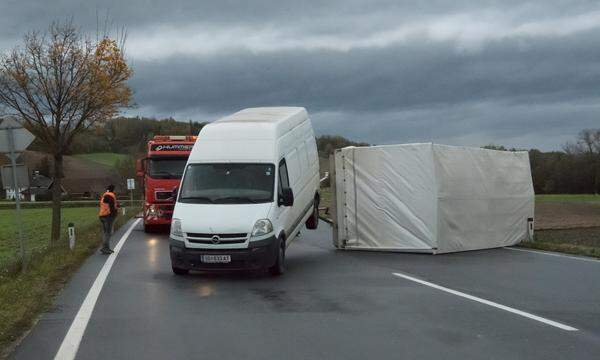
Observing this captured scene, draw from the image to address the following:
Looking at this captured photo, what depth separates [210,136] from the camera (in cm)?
1336

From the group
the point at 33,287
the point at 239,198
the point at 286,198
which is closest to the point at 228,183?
the point at 239,198

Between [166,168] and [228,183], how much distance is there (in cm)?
977

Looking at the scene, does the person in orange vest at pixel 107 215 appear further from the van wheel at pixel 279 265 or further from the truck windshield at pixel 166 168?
the van wheel at pixel 279 265

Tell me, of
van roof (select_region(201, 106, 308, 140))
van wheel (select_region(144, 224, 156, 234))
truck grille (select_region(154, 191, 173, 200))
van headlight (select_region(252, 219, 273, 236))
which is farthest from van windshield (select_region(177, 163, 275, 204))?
van wheel (select_region(144, 224, 156, 234))

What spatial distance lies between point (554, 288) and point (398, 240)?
6.05 metres

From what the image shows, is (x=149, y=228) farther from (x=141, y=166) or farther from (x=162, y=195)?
(x=141, y=166)

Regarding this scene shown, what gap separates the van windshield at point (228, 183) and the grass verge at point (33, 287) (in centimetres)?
273

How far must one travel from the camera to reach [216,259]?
11406mm

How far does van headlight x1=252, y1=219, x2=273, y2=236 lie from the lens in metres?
11.5

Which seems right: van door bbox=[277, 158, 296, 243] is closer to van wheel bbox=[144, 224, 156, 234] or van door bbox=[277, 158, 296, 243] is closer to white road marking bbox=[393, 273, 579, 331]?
white road marking bbox=[393, 273, 579, 331]

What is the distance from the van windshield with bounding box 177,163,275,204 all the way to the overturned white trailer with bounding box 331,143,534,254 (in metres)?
4.55

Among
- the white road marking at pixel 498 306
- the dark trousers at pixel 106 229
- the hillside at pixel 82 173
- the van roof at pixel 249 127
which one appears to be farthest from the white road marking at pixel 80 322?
the hillside at pixel 82 173

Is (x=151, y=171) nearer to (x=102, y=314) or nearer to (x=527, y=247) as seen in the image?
(x=527, y=247)

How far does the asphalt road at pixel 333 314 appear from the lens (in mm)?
6555
